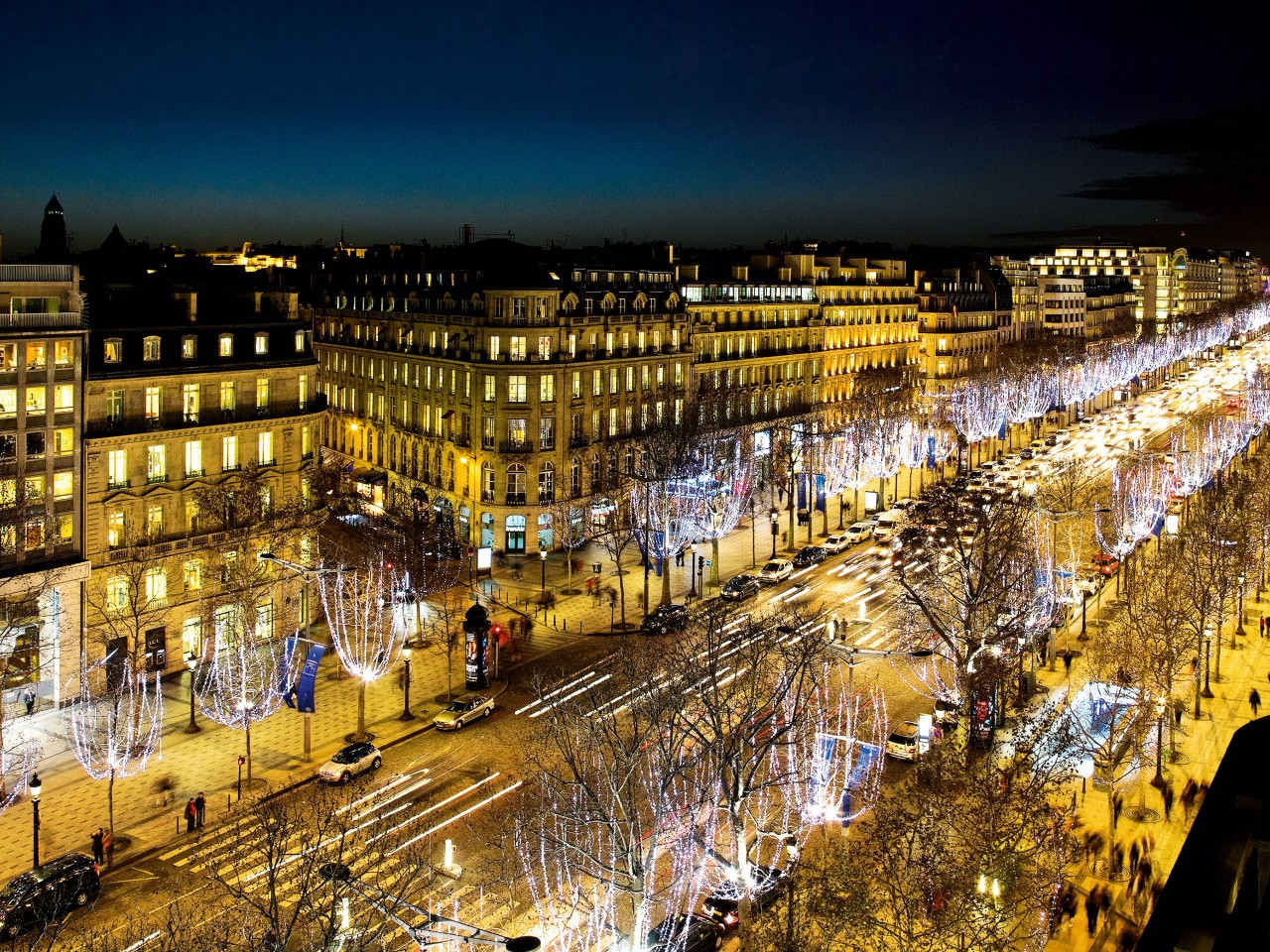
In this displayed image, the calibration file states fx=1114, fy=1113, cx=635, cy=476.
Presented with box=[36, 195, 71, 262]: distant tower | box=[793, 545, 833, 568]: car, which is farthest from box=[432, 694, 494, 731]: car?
box=[36, 195, 71, 262]: distant tower

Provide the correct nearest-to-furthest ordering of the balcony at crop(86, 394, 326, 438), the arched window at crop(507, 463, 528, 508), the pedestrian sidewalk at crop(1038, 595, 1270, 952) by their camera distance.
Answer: the pedestrian sidewalk at crop(1038, 595, 1270, 952)
the balcony at crop(86, 394, 326, 438)
the arched window at crop(507, 463, 528, 508)

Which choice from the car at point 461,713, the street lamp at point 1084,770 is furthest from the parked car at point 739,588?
the street lamp at point 1084,770

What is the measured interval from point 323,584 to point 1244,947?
177 ft

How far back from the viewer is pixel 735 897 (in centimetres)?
3178

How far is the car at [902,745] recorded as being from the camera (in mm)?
43312

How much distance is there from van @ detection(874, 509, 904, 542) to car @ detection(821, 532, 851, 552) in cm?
304

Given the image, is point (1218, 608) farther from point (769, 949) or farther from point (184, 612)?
point (184, 612)

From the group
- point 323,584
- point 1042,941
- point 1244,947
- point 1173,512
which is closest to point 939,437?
point 1173,512

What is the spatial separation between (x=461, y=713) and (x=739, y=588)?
24.0 metres

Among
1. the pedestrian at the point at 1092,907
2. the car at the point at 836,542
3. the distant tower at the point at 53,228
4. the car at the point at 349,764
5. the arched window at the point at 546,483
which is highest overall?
the distant tower at the point at 53,228

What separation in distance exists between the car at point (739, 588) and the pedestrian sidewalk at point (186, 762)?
1452 cm

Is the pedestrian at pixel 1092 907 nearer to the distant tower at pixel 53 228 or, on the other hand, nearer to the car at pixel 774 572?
the car at pixel 774 572

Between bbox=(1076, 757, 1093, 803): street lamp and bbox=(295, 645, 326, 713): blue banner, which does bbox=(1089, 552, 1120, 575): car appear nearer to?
bbox=(1076, 757, 1093, 803): street lamp

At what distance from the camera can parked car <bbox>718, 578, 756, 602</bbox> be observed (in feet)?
218
